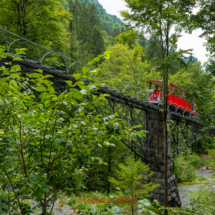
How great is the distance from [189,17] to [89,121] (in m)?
7.05

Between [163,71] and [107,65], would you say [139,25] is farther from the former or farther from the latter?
[107,65]

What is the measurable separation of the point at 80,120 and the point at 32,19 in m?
13.9

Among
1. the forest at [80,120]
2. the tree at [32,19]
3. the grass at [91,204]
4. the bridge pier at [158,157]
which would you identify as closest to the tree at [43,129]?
the forest at [80,120]

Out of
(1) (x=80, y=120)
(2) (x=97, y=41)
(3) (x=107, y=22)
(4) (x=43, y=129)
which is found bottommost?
(4) (x=43, y=129)

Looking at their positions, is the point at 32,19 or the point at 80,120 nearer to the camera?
the point at 80,120

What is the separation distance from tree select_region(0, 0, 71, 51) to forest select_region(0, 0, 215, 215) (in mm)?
73

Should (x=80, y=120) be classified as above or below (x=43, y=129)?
above

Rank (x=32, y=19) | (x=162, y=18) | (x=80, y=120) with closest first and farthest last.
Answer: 1. (x=80, y=120)
2. (x=162, y=18)
3. (x=32, y=19)

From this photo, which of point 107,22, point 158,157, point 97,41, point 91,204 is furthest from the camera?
point 107,22

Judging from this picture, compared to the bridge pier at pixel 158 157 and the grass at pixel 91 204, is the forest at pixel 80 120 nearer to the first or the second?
the grass at pixel 91 204

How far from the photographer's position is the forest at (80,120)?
1.66 meters

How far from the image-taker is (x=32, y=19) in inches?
499

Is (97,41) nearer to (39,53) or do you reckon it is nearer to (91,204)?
(39,53)

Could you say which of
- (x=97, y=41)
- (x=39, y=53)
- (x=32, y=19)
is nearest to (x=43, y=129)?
(x=39, y=53)
